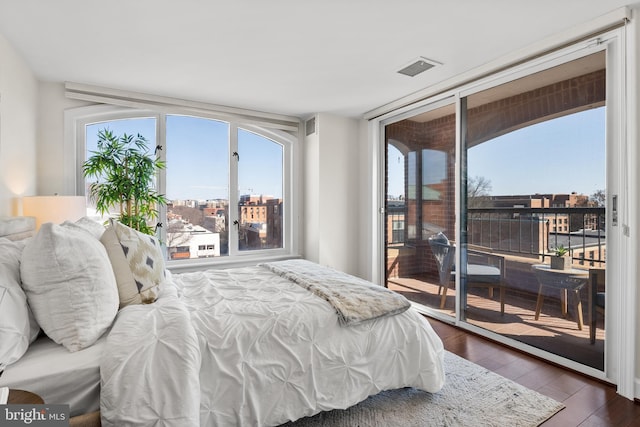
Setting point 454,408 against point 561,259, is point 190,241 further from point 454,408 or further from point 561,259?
point 561,259

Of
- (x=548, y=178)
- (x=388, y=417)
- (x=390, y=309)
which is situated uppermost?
(x=548, y=178)

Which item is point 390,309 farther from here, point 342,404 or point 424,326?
point 342,404

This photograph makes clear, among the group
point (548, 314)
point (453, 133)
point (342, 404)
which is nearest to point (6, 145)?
point (342, 404)

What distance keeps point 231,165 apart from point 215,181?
29 centimetres

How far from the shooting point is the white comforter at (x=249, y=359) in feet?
3.94

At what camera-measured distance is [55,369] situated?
3.86 feet

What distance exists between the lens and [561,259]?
2547 mm

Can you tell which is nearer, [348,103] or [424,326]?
[424,326]

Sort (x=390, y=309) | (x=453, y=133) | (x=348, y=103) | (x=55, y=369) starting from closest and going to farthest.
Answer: (x=55, y=369)
(x=390, y=309)
(x=453, y=133)
(x=348, y=103)

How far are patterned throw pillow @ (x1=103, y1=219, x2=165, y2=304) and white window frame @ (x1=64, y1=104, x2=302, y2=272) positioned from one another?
1977 millimetres

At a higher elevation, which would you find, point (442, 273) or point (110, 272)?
point (110, 272)

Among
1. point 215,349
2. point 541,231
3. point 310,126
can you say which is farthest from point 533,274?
point 310,126

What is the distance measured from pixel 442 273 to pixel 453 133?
147cm

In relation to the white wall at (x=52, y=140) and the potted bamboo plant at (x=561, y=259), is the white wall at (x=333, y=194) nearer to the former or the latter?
the potted bamboo plant at (x=561, y=259)
